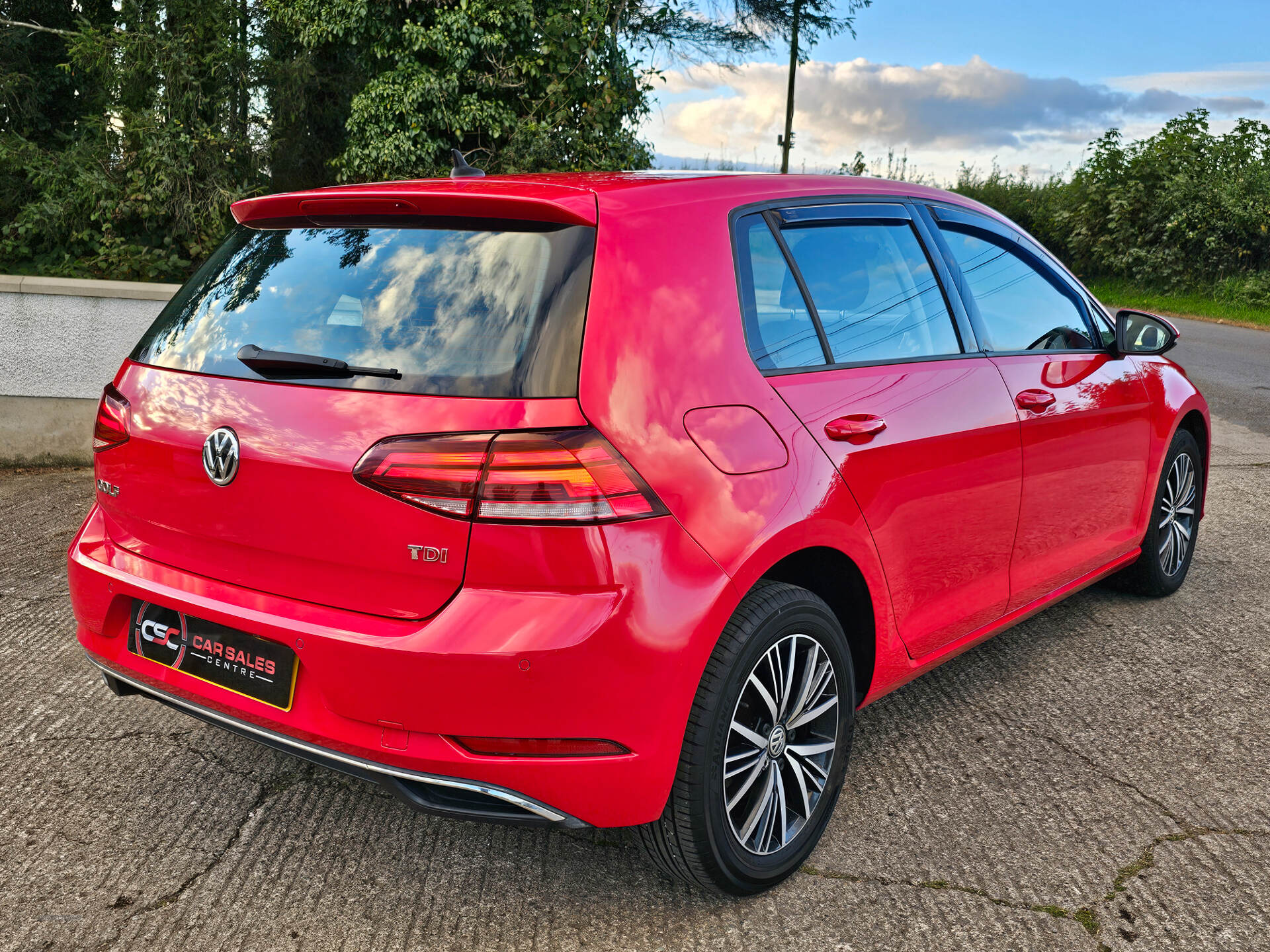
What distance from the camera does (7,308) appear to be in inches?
275

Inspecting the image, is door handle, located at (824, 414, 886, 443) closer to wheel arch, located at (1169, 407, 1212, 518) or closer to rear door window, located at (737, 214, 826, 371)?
rear door window, located at (737, 214, 826, 371)

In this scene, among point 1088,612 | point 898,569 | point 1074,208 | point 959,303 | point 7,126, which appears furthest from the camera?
point 1074,208

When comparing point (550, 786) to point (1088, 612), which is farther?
point (1088, 612)

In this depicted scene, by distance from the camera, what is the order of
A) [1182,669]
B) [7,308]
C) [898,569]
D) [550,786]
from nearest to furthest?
[550,786] < [898,569] < [1182,669] < [7,308]

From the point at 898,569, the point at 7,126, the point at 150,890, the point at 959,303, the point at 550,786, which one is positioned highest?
the point at 7,126

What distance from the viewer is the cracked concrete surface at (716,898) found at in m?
2.49

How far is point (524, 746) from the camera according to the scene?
2203mm

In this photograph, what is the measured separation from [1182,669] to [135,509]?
12.0 ft

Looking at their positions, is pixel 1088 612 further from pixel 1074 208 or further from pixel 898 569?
pixel 1074 208

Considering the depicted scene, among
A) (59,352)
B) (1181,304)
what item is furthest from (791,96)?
(59,352)

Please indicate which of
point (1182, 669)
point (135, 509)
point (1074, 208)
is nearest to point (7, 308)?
point (135, 509)

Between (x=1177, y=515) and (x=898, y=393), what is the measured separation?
2.56 metres

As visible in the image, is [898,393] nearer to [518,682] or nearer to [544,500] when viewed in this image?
[544,500]

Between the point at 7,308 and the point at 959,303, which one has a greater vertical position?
the point at 959,303
